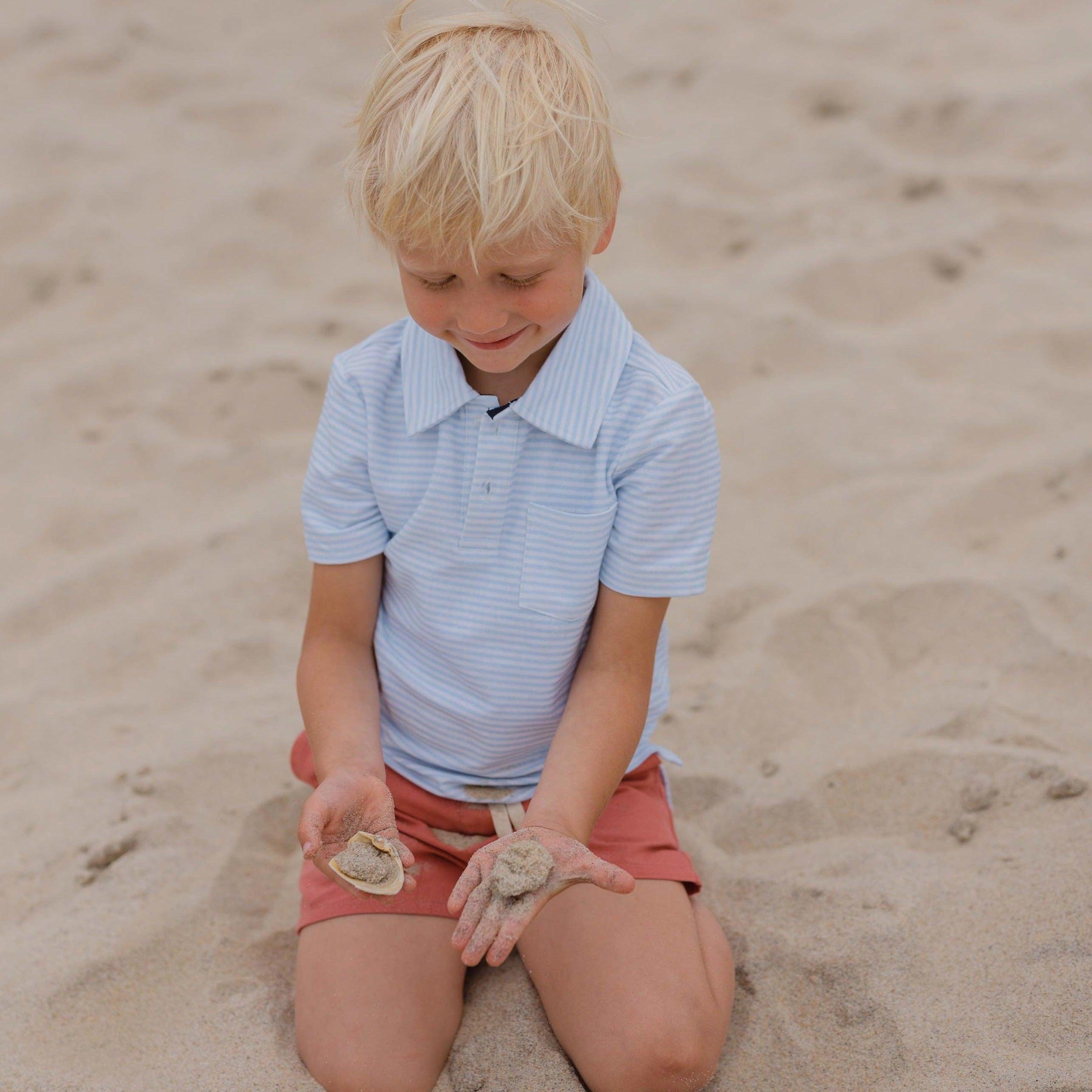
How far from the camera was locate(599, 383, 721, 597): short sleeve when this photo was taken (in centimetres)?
141

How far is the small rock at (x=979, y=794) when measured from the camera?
65.8 inches

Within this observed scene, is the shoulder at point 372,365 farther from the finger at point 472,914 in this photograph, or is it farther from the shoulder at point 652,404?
the finger at point 472,914

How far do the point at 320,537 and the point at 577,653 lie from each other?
350 mm

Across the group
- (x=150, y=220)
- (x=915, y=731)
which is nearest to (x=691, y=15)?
(x=150, y=220)

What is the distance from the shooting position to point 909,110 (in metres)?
3.35

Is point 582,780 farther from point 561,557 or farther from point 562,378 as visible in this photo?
point 562,378

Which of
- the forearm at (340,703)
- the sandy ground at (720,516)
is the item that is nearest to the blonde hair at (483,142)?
the forearm at (340,703)

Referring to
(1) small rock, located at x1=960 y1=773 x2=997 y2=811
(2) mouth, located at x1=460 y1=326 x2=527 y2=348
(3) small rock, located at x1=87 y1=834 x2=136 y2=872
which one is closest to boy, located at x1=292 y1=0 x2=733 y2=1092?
(2) mouth, located at x1=460 y1=326 x2=527 y2=348

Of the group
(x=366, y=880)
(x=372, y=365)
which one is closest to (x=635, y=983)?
(x=366, y=880)

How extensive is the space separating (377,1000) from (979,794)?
846 mm

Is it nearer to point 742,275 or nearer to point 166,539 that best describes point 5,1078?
point 166,539

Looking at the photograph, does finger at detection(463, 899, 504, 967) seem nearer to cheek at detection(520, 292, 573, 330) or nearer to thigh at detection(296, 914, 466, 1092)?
thigh at detection(296, 914, 466, 1092)

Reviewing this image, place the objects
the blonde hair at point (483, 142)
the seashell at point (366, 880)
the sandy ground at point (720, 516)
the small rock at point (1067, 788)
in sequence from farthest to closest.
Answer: the small rock at point (1067, 788), the sandy ground at point (720, 516), the seashell at point (366, 880), the blonde hair at point (483, 142)

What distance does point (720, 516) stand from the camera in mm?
2395
